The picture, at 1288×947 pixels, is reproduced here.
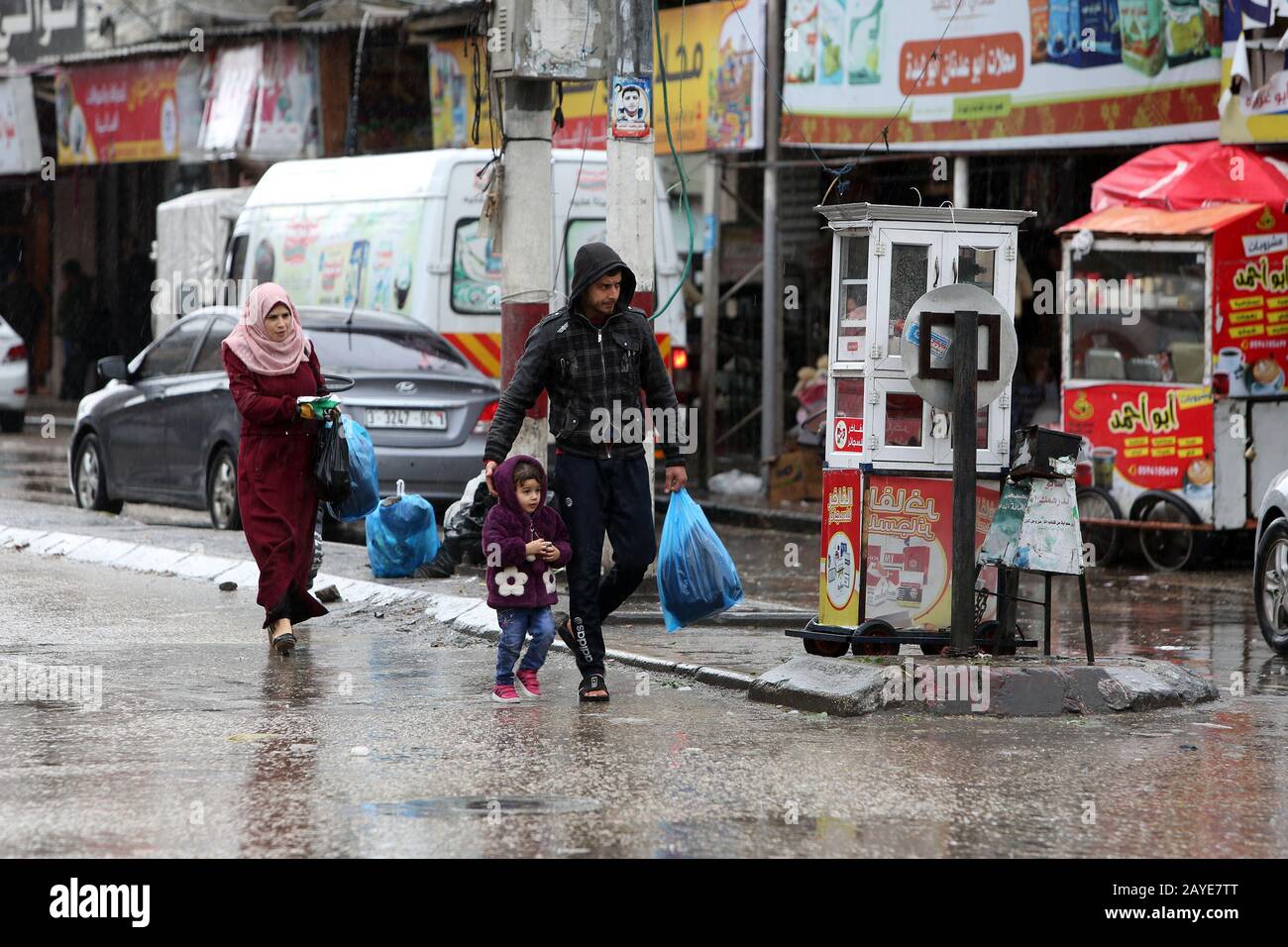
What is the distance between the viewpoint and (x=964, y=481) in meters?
8.59

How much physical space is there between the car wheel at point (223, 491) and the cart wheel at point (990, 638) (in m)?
7.27

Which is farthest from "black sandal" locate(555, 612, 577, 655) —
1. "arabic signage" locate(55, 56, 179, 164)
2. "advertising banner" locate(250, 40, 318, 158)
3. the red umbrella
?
"arabic signage" locate(55, 56, 179, 164)

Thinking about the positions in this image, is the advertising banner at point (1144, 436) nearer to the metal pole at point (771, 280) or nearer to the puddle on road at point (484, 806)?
the metal pole at point (771, 280)

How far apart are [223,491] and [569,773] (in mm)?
8703

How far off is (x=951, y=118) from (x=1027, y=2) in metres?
1.21

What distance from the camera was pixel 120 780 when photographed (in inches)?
265

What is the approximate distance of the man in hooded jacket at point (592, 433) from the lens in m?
8.52

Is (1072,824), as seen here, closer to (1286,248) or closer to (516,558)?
(516,558)

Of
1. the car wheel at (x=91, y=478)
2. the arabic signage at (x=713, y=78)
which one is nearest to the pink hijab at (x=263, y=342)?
the car wheel at (x=91, y=478)

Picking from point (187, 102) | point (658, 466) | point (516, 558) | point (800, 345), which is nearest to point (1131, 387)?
point (658, 466)

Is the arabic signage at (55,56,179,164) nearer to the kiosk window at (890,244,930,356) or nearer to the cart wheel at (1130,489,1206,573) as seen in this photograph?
the cart wheel at (1130,489,1206,573)

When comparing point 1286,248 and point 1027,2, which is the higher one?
point 1027,2

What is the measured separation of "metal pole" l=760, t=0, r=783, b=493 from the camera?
19219mm

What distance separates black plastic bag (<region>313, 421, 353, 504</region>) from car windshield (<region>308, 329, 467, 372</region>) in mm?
4971
